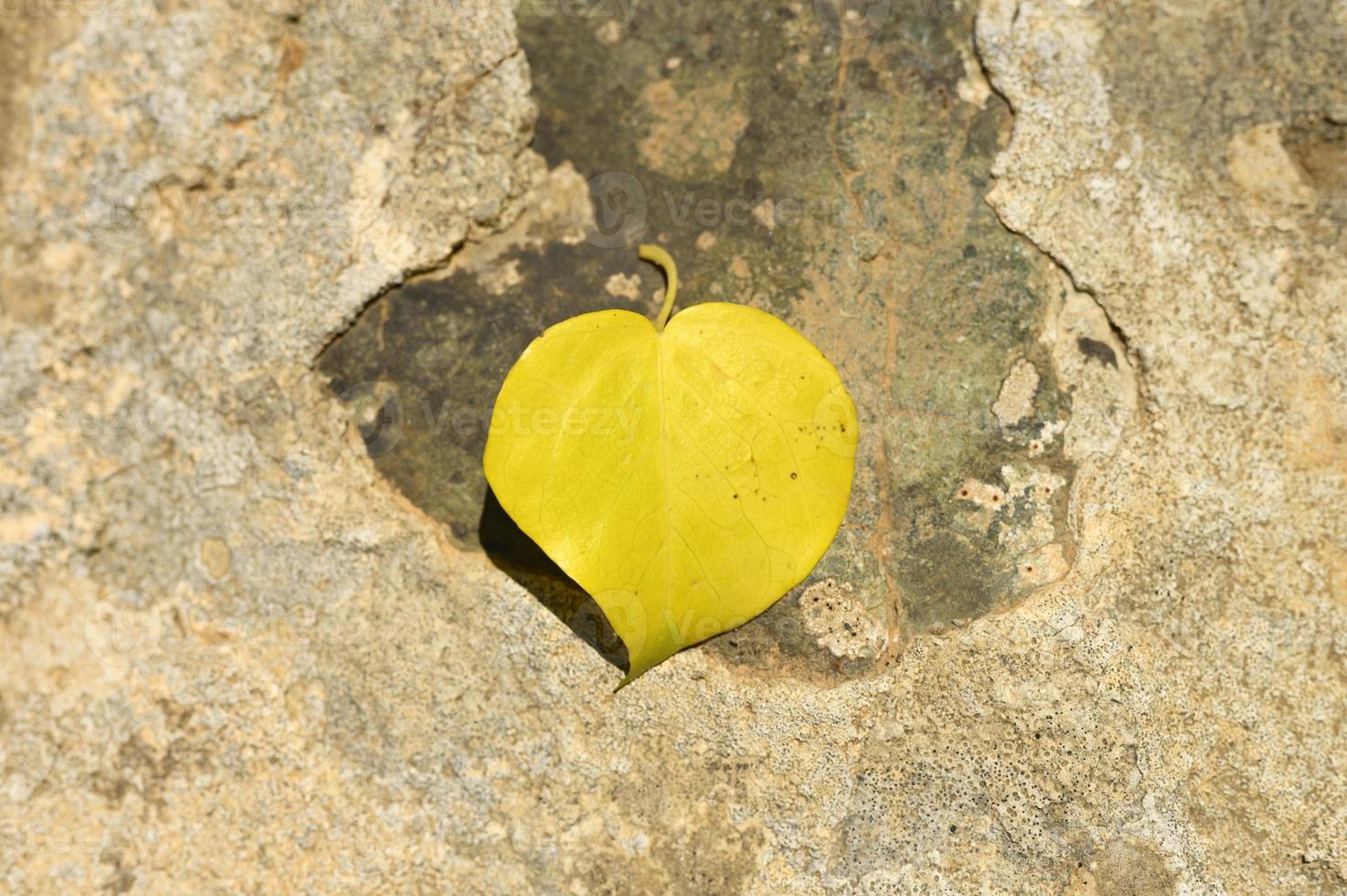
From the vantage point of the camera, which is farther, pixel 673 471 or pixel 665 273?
pixel 665 273

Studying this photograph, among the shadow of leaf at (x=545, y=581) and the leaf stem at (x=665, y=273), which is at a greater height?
the leaf stem at (x=665, y=273)

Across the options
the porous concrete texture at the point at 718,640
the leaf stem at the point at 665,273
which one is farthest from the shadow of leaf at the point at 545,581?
the leaf stem at the point at 665,273

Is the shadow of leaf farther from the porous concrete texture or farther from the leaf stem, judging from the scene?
the leaf stem

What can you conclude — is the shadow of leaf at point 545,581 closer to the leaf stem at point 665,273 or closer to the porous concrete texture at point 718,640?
the porous concrete texture at point 718,640

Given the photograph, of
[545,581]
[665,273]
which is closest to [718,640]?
[545,581]

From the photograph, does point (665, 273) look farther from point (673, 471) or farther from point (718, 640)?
point (718, 640)
